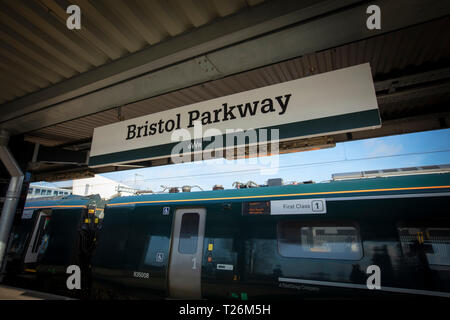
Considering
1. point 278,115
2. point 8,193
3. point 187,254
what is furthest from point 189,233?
point 8,193

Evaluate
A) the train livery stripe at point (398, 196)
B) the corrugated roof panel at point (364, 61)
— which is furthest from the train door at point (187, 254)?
the train livery stripe at point (398, 196)

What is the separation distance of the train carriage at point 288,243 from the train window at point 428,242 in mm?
11

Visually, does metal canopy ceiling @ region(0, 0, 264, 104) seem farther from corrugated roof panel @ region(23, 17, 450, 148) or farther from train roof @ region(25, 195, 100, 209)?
train roof @ region(25, 195, 100, 209)

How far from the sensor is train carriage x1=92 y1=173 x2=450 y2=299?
3.15 meters

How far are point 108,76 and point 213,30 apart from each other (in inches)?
57.5

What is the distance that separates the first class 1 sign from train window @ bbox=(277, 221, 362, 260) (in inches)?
79.3

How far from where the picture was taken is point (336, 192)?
150 inches

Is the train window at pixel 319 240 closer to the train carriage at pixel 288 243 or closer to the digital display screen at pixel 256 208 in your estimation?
the train carriage at pixel 288 243

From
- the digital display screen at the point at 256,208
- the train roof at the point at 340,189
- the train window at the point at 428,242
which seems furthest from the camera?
the digital display screen at the point at 256,208

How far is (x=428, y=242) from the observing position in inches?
122

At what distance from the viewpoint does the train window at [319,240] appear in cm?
349

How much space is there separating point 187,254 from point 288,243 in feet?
6.60

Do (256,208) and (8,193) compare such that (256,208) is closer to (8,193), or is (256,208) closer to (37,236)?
(8,193)
